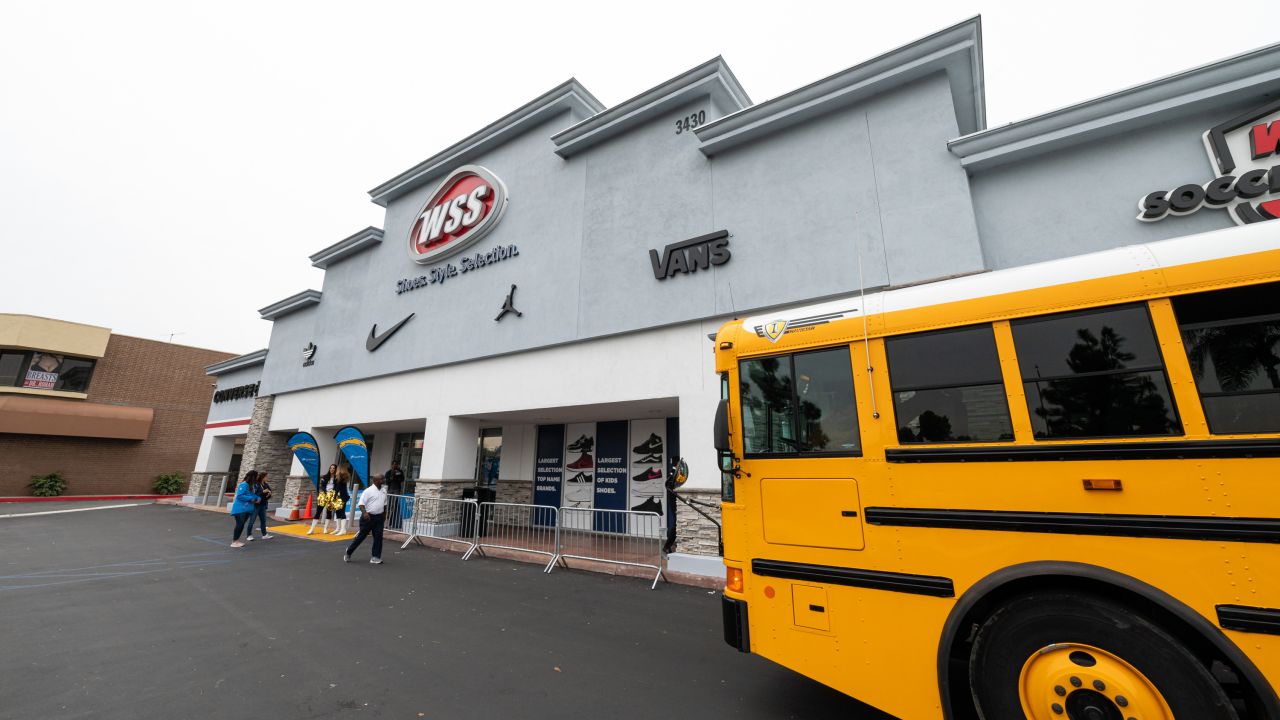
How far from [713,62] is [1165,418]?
1093cm

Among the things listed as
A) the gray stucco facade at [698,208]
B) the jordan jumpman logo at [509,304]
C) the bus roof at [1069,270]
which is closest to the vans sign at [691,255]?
the gray stucco facade at [698,208]

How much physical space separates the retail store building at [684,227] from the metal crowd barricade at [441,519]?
371mm

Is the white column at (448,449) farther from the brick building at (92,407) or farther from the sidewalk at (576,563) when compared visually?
the brick building at (92,407)

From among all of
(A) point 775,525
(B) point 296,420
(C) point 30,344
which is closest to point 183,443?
(C) point 30,344

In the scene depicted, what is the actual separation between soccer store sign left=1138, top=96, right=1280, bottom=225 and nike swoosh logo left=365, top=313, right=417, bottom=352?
18.3 metres

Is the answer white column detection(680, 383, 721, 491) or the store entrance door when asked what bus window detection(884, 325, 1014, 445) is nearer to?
white column detection(680, 383, 721, 491)

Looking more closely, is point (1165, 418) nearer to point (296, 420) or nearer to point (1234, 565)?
point (1234, 565)

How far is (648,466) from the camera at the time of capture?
1362cm

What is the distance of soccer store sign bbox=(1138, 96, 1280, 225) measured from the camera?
658 cm

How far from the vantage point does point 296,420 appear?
1997 cm

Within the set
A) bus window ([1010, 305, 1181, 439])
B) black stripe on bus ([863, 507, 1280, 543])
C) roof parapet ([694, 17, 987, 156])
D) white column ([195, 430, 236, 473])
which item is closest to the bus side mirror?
black stripe on bus ([863, 507, 1280, 543])

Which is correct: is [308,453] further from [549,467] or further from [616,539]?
[616,539]

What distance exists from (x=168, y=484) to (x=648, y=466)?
34.2 m

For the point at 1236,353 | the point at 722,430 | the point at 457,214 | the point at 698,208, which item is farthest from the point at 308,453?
the point at 1236,353
